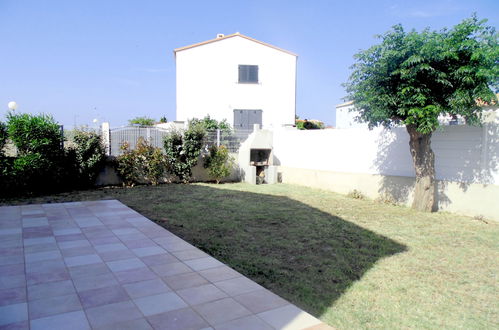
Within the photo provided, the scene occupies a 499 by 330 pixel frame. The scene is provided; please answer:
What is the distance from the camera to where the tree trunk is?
23.4 feet

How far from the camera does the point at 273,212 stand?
7297 millimetres

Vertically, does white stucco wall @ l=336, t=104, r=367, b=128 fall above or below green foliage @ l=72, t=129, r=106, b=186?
above

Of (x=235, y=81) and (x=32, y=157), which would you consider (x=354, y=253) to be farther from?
(x=235, y=81)

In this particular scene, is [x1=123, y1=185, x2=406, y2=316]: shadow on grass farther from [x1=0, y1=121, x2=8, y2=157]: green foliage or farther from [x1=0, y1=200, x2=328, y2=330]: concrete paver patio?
[x1=0, y1=121, x2=8, y2=157]: green foliage

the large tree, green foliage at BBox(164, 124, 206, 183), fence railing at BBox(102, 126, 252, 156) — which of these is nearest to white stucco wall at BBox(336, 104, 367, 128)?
fence railing at BBox(102, 126, 252, 156)

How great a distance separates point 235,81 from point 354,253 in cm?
1621

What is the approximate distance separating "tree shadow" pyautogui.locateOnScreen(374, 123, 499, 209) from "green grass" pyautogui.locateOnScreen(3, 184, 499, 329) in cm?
63

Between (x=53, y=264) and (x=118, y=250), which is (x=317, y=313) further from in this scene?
(x=53, y=264)

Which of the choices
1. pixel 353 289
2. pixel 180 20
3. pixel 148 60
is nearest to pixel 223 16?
pixel 180 20

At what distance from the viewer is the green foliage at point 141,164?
35.5 ft

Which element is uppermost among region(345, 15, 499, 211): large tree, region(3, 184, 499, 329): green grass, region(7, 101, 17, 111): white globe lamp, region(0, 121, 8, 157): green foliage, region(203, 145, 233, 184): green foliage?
region(7, 101, 17, 111): white globe lamp

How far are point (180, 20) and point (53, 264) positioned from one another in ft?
38.8

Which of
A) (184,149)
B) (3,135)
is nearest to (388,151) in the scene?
(184,149)

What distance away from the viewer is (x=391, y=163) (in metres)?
8.63
